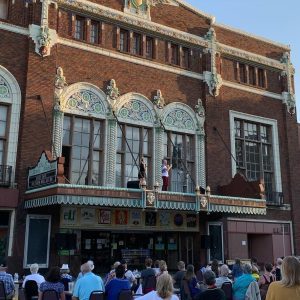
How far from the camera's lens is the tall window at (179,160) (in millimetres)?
22438

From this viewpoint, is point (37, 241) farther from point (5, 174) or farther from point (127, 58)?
point (127, 58)

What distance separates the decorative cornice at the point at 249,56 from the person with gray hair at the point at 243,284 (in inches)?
693

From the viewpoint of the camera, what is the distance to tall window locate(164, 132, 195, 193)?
22438 millimetres

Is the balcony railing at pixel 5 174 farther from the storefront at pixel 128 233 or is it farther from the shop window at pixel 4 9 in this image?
the shop window at pixel 4 9

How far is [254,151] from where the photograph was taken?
2627 centimetres

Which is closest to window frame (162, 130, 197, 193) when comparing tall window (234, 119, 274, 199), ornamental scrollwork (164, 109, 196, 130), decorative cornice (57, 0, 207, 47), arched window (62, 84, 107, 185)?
ornamental scrollwork (164, 109, 196, 130)

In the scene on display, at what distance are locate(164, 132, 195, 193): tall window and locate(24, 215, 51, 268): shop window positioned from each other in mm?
6730

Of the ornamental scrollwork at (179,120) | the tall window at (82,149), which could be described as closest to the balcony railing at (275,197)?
the ornamental scrollwork at (179,120)

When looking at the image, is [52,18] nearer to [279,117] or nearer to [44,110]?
[44,110]

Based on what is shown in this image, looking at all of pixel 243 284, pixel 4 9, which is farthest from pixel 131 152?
pixel 243 284

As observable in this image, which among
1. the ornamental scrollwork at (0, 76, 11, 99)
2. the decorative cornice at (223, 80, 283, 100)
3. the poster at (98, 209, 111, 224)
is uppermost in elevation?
the decorative cornice at (223, 80, 283, 100)

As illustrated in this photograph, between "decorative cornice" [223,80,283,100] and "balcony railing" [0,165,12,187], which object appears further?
"decorative cornice" [223,80,283,100]

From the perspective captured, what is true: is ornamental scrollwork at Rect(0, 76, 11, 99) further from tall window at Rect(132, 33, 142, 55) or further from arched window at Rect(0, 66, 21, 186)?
tall window at Rect(132, 33, 142, 55)

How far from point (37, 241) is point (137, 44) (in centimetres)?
1071
